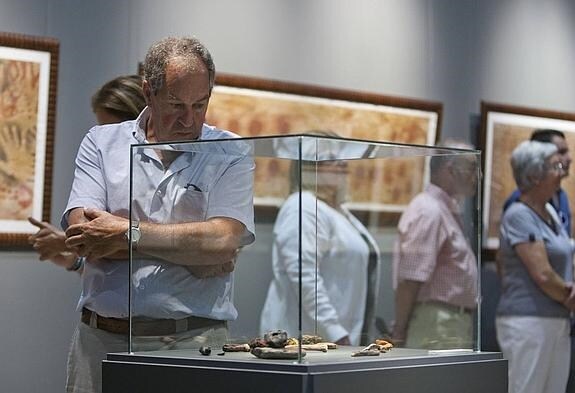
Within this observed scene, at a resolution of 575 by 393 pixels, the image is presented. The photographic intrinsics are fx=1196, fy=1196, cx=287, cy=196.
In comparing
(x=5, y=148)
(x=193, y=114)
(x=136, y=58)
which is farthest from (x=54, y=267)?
(x=193, y=114)

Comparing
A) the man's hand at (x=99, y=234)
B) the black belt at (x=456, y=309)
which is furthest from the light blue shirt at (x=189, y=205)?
the black belt at (x=456, y=309)

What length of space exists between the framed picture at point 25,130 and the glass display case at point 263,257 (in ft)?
7.97

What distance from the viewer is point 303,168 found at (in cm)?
265

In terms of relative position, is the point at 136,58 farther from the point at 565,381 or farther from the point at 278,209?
the point at 278,209

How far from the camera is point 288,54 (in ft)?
22.6

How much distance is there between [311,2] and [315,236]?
14.4 feet

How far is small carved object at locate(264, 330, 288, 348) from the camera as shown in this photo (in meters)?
2.65

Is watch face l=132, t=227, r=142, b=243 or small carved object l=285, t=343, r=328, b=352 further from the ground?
watch face l=132, t=227, r=142, b=243

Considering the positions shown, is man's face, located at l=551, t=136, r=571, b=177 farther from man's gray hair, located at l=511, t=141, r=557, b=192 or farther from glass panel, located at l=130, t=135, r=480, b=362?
glass panel, located at l=130, t=135, r=480, b=362

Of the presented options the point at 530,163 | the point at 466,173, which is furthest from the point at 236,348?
the point at 530,163

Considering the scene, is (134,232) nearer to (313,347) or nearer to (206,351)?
(206,351)

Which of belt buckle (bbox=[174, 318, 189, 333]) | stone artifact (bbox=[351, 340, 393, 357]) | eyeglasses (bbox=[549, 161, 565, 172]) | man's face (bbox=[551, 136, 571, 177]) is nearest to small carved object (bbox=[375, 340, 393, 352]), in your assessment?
stone artifact (bbox=[351, 340, 393, 357])

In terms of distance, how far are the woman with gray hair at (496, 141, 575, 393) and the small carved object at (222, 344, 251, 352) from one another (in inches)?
171

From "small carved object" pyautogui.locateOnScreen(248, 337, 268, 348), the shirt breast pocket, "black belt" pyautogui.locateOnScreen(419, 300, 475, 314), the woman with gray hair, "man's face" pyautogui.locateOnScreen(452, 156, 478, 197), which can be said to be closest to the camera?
"small carved object" pyautogui.locateOnScreen(248, 337, 268, 348)
